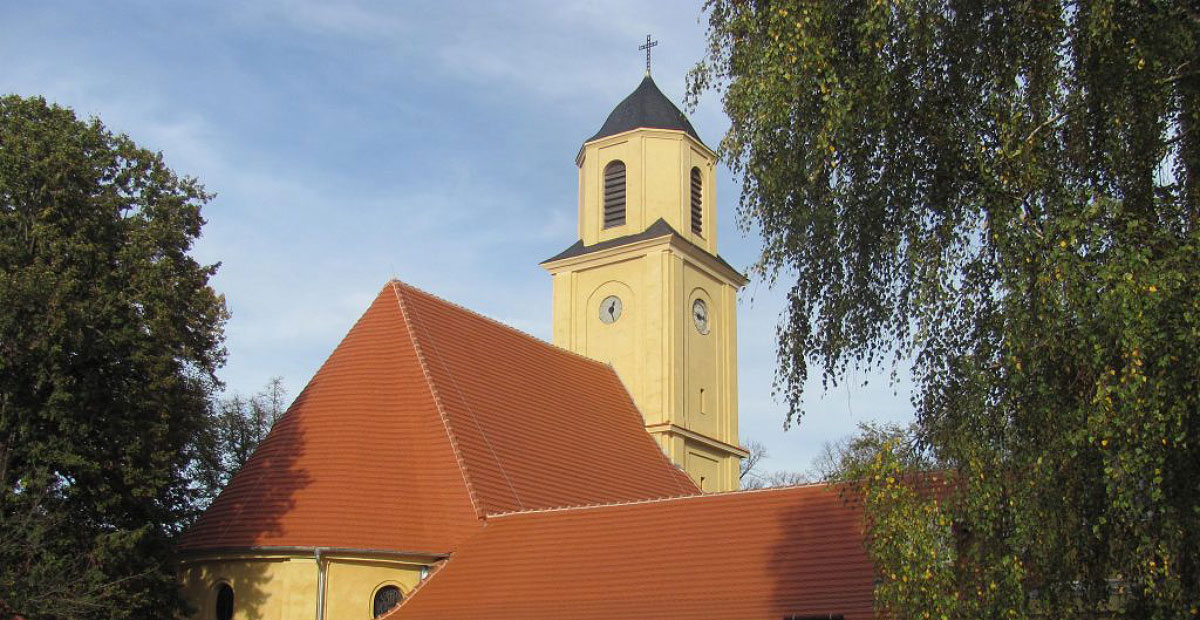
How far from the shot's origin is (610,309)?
99.1 feet

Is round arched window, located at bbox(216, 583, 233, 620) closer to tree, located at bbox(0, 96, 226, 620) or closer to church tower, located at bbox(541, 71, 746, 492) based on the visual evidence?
tree, located at bbox(0, 96, 226, 620)

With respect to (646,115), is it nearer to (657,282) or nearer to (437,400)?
(657,282)

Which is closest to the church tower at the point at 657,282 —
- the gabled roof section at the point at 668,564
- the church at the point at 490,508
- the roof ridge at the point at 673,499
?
the church at the point at 490,508

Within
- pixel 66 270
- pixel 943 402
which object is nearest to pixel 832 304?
pixel 943 402

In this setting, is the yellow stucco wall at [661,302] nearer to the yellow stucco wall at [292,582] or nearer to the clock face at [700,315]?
the clock face at [700,315]

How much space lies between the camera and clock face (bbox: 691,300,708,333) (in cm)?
3040

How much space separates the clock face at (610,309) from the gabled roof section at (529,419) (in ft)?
5.55

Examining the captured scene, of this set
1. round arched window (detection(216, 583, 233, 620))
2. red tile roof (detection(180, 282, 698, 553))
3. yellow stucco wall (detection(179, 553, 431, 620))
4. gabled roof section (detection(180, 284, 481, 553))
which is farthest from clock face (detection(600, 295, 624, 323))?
round arched window (detection(216, 583, 233, 620))

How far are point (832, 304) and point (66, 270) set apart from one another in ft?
39.2

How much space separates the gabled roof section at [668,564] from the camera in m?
17.3

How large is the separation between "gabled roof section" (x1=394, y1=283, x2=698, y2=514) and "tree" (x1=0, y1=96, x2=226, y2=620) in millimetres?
5614

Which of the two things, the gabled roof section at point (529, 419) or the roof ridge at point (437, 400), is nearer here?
the roof ridge at point (437, 400)

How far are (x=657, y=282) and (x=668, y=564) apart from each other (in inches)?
451

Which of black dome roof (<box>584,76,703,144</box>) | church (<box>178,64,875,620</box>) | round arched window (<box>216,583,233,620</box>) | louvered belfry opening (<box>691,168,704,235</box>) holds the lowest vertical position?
round arched window (<box>216,583,233,620</box>)
